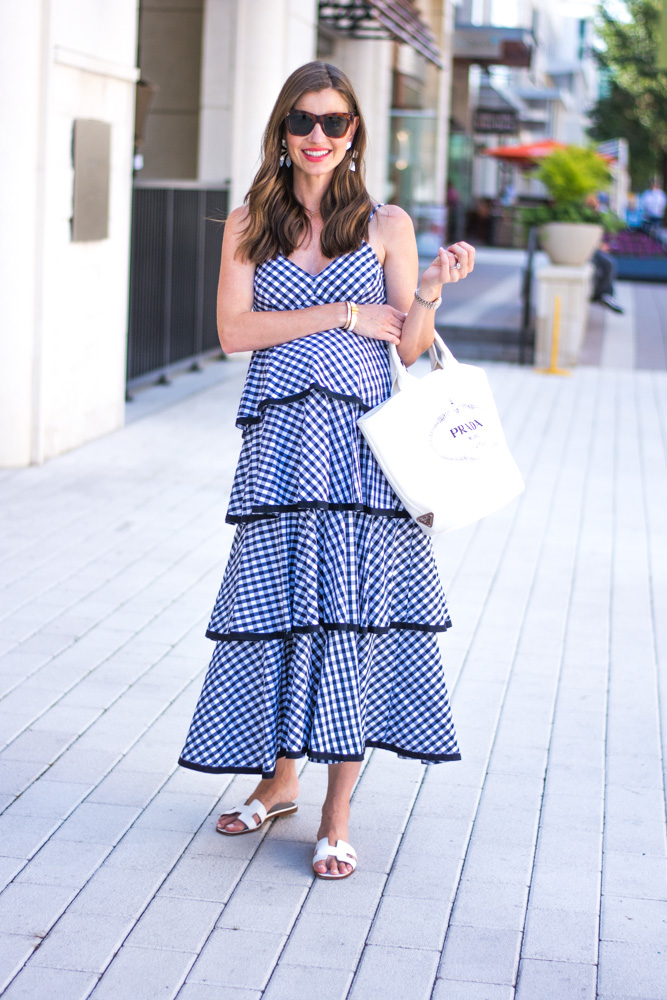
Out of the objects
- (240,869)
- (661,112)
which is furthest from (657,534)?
(661,112)

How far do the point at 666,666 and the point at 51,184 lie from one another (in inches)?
190

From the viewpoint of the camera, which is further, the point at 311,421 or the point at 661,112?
the point at 661,112

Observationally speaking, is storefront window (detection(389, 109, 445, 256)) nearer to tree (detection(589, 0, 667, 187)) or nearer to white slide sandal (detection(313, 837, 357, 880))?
tree (detection(589, 0, 667, 187))

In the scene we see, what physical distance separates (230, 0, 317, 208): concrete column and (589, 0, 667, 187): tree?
1489 inches


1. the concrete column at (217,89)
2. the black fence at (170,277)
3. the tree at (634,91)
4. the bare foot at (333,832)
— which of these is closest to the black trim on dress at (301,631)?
the bare foot at (333,832)

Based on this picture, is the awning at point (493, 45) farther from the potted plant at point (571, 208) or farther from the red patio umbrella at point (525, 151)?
the potted plant at point (571, 208)

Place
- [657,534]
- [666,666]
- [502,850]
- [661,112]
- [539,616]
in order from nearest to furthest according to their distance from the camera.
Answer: [502,850]
[666,666]
[539,616]
[657,534]
[661,112]

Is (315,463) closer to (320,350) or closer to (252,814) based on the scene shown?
(320,350)

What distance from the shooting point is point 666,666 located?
5.26m

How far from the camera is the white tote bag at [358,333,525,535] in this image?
10.6 feet

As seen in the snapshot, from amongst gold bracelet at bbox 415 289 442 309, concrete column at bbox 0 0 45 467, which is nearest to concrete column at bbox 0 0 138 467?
concrete column at bbox 0 0 45 467

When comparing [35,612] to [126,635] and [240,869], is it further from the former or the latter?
[240,869]

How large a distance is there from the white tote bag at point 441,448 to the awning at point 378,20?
12626 mm

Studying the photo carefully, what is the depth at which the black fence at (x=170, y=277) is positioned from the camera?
1075cm
